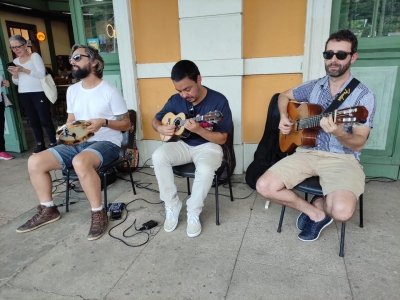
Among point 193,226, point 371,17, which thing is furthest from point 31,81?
point 371,17

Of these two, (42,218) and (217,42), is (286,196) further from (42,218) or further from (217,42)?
(42,218)

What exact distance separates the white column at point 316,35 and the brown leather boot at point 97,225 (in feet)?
7.15

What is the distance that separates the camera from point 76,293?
5.31 feet

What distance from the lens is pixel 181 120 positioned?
2193mm

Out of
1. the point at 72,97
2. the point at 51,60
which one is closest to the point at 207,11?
the point at 72,97

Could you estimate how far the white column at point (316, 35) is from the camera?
8.38 ft

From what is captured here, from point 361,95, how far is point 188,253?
4.89 feet

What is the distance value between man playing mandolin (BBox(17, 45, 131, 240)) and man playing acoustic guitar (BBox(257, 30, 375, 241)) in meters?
1.21

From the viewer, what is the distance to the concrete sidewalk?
5.24 ft

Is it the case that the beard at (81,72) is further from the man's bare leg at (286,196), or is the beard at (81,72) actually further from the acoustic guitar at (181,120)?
the man's bare leg at (286,196)

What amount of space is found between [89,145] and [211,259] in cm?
133

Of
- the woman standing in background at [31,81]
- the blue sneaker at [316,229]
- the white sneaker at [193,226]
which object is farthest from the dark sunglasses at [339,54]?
the woman standing in background at [31,81]

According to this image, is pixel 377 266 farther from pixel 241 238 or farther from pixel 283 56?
pixel 283 56

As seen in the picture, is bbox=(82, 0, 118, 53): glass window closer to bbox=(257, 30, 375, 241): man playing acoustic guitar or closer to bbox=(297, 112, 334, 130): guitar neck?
bbox=(257, 30, 375, 241): man playing acoustic guitar
